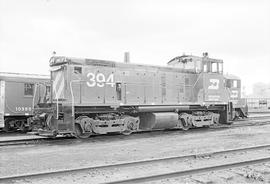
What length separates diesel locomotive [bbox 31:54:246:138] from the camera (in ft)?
40.1

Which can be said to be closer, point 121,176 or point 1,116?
point 121,176

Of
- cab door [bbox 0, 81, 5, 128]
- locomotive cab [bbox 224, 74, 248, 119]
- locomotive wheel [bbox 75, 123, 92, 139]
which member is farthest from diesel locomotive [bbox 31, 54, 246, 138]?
cab door [bbox 0, 81, 5, 128]

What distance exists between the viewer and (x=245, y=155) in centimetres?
869

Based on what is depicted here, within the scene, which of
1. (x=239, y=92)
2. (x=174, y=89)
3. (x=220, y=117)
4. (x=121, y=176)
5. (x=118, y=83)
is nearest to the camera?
(x=121, y=176)

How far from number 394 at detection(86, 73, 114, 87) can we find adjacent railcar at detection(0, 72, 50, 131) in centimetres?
484

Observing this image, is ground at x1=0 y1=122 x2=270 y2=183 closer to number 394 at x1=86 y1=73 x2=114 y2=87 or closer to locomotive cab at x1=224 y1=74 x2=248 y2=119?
number 394 at x1=86 y1=73 x2=114 y2=87

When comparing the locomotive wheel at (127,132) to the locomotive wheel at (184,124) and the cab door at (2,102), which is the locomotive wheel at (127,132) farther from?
the cab door at (2,102)

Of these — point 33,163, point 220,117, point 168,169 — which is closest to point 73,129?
point 33,163

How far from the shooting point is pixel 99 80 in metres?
13.1

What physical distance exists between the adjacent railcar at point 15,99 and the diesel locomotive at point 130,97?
104 inches

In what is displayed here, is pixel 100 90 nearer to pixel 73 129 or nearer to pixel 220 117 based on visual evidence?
pixel 73 129

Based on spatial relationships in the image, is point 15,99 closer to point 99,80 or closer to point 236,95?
point 99,80

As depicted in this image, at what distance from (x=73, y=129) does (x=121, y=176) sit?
5.70 m

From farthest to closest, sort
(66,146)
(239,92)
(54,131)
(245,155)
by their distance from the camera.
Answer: (239,92)
(54,131)
(66,146)
(245,155)
